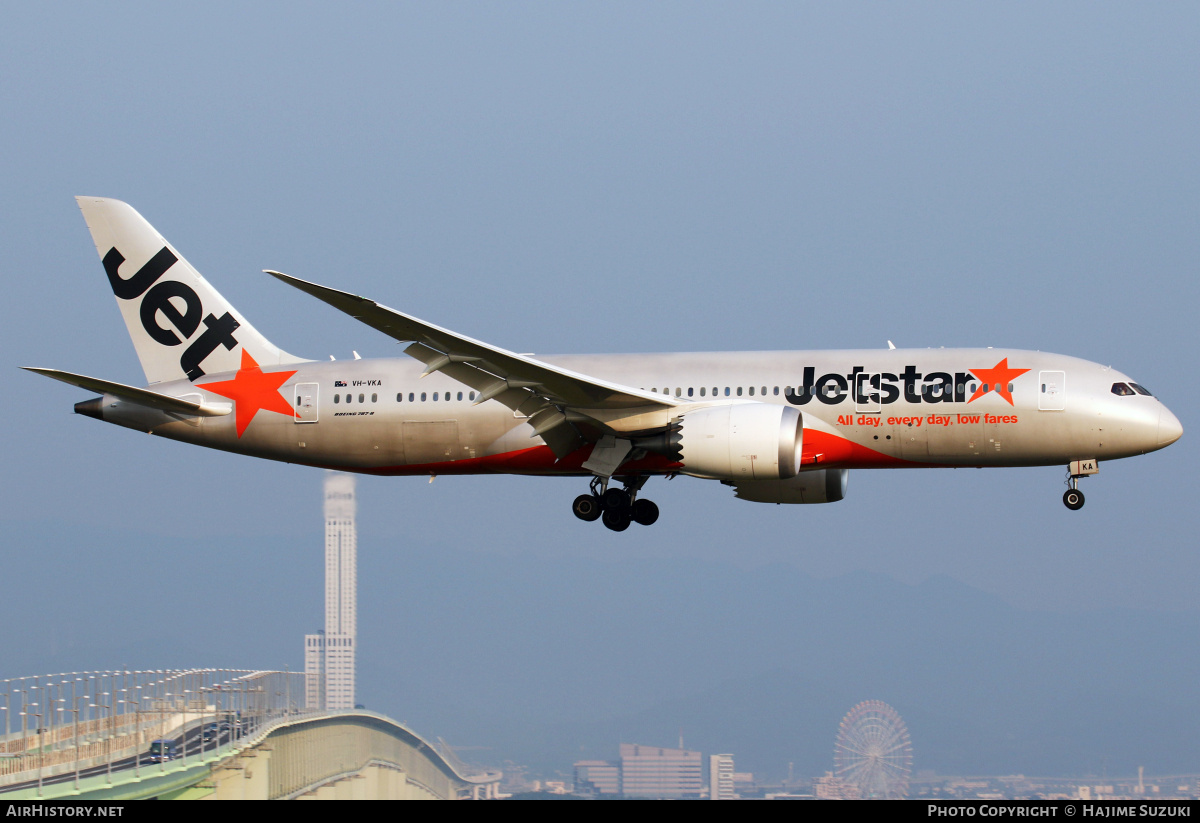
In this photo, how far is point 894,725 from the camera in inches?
4439

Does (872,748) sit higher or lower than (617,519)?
lower

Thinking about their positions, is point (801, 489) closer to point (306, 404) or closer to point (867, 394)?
point (867, 394)

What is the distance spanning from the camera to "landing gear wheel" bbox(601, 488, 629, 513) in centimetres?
3356

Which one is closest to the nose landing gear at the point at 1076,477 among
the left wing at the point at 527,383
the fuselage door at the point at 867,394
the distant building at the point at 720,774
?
the fuselage door at the point at 867,394

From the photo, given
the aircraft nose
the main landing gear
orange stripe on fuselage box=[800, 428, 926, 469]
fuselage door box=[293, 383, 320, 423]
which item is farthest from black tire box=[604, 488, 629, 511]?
the aircraft nose

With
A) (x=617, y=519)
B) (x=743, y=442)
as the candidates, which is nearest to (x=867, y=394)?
(x=743, y=442)

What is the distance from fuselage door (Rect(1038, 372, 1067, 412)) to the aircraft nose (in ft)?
7.47

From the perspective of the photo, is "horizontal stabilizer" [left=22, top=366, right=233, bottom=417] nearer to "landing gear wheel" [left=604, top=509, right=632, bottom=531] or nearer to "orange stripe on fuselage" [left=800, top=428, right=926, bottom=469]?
"landing gear wheel" [left=604, top=509, right=632, bottom=531]

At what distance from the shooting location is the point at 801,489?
35.2 meters

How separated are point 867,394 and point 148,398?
60.5 feet

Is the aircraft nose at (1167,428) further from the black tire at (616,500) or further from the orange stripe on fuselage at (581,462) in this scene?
the black tire at (616,500)

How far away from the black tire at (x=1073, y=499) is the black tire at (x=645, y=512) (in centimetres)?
1016
